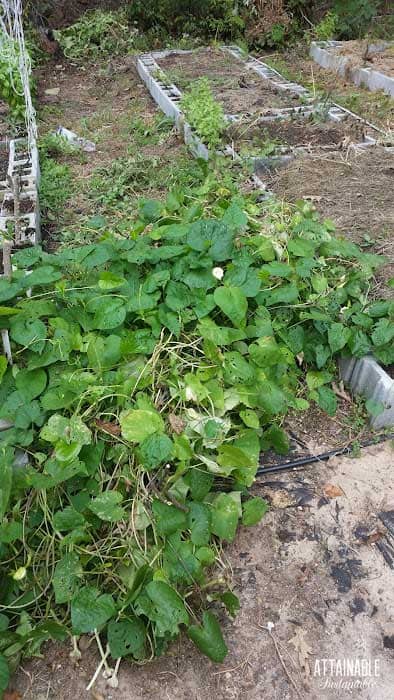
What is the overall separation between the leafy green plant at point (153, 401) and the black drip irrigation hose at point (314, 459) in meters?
0.12

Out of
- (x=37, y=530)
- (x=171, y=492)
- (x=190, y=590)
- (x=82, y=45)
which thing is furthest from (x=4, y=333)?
(x=82, y=45)

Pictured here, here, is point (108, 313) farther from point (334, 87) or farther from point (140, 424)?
point (334, 87)

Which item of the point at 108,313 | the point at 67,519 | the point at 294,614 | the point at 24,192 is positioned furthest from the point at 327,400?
the point at 24,192

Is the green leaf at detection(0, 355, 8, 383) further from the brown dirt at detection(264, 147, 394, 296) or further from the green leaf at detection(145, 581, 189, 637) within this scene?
the brown dirt at detection(264, 147, 394, 296)

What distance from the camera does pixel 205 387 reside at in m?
2.27

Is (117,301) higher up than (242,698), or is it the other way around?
(117,301)

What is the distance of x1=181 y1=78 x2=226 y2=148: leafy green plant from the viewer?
474 centimetres

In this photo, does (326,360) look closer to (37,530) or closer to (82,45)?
(37,530)

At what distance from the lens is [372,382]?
2625mm

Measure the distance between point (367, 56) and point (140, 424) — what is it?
265 inches

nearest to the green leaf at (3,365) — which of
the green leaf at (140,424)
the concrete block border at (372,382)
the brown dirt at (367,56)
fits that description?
the green leaf at (140,424)

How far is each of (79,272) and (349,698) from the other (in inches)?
87.2

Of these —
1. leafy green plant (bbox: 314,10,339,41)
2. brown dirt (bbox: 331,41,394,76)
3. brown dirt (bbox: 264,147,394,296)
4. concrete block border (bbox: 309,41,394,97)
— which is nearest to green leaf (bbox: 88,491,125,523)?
brown dirt (bbox: 264,147,394,296)

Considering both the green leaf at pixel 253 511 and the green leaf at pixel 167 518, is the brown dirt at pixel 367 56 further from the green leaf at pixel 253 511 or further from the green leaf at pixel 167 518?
the green leaf at pixel 167 518
